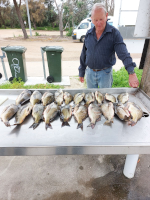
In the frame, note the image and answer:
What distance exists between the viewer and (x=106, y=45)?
2627 mm

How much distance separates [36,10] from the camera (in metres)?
40.5

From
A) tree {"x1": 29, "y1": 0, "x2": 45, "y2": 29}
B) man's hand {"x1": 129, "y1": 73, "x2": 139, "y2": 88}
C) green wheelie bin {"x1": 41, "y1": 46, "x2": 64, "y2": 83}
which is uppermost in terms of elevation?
tree {"x1": 29, "y1": 0, "x2": 45, "y2": 29}

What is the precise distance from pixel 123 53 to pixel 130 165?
186 cm

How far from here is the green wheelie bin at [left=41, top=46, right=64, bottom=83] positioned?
5.43 meters

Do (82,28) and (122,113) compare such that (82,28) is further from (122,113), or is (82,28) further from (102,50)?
(122,113)

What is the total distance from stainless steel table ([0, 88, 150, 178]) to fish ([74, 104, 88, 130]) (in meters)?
0.06

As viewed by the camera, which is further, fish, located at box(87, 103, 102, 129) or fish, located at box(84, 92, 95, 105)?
fish, located at box(84, 92, 95, 105)

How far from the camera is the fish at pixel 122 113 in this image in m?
1.83

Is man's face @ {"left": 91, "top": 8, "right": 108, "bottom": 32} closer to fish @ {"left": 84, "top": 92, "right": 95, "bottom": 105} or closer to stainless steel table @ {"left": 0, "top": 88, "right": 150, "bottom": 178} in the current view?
fish @ {"left": 84, "top": 92, "right": 95, "bottom": 105}

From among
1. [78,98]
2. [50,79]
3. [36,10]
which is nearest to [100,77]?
[78,98]

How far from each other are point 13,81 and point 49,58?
1681 mm

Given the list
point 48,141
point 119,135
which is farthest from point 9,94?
point 119,135

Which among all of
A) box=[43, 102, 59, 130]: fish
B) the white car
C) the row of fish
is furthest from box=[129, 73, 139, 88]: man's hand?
the white car

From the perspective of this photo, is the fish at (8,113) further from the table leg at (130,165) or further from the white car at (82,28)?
the white car at (82,28)
